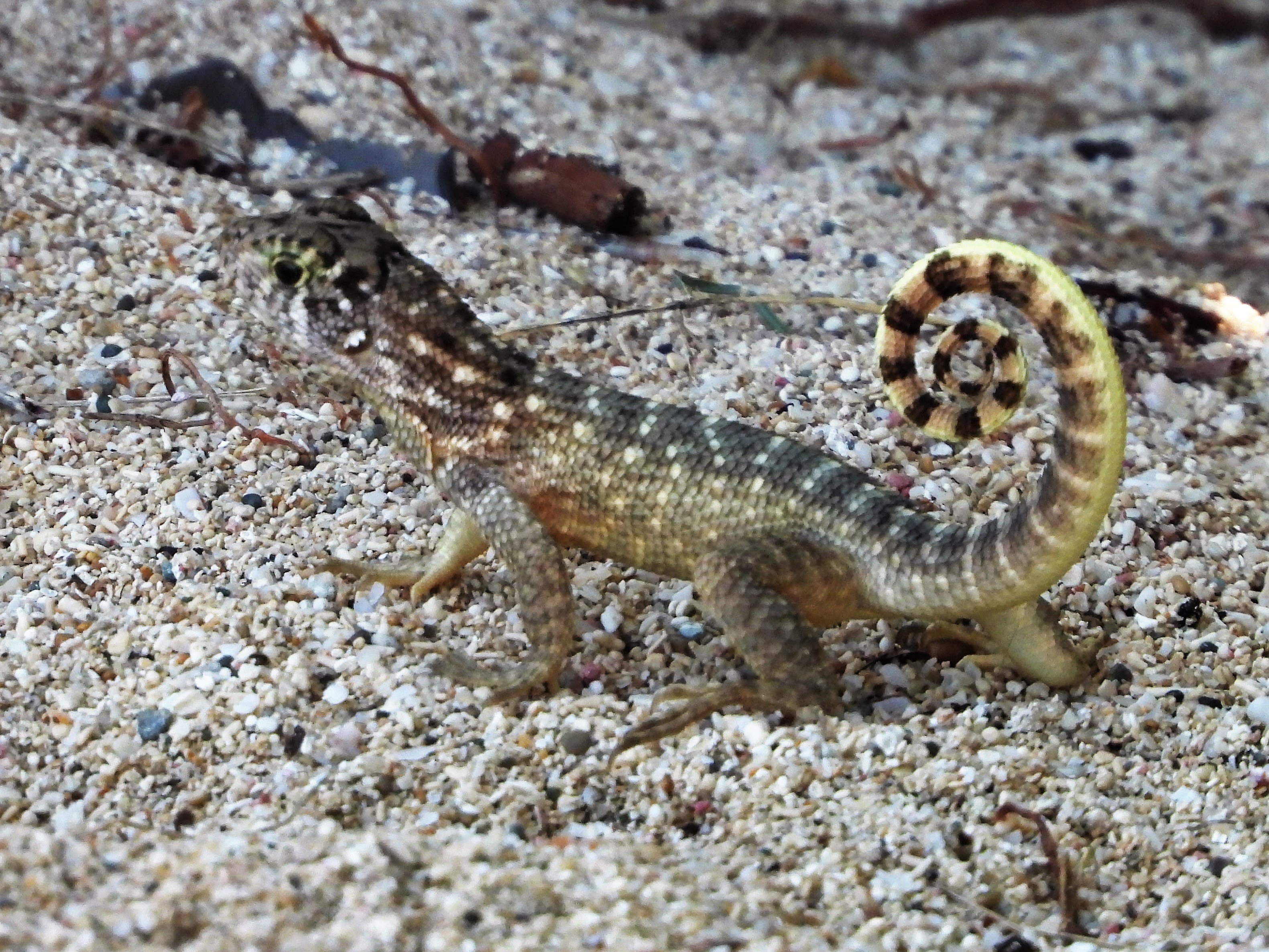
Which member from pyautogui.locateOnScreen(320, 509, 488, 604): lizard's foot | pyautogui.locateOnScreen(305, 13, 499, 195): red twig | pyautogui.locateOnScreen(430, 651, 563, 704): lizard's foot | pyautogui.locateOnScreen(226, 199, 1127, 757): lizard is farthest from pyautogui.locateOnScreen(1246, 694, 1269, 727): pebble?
pyautogui.locateOnScreen(305, 13, 499, 195): red twig

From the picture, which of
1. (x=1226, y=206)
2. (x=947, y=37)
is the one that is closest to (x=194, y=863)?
(x=1226, y=206)

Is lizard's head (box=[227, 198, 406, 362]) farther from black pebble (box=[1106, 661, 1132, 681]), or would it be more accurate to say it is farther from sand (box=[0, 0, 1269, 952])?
black pebble (box=[1106, 661, 1132, 681])

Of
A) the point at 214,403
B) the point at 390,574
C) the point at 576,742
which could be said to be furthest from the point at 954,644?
the point at 214,403

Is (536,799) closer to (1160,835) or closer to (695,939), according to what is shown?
(695,939)

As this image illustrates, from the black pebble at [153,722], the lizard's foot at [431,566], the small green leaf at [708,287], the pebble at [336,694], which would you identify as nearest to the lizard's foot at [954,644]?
the lizard's foot at [431,566]

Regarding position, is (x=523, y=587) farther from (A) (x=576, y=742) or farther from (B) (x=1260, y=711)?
(B) (x=1260, y=711)

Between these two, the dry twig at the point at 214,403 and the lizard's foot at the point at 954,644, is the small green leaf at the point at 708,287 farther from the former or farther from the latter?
the lizard's foot at the point at 954,644
